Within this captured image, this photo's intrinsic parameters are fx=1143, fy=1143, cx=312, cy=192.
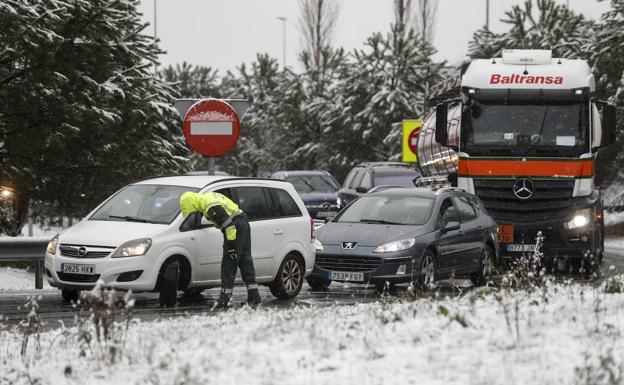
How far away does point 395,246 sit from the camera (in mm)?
15508

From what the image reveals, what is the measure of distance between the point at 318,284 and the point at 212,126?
2.77 metres

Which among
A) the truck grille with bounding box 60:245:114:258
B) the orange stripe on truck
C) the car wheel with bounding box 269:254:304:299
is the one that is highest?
the orange stripe on truck

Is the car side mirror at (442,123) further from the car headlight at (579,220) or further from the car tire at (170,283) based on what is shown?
the car tire at (170,283)

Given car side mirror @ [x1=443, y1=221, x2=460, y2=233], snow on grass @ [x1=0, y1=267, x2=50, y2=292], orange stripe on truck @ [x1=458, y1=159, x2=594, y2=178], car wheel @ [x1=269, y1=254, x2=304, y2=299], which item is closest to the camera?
car wheel @ [x1=269, y1=254, x2=304, y2=299]

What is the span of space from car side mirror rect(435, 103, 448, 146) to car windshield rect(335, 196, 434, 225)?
2090mm

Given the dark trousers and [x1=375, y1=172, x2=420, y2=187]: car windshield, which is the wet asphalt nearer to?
the dark trousers

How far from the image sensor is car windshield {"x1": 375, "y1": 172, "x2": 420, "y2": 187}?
28.4 m

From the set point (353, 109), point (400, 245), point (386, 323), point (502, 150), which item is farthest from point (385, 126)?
point (386, 323)

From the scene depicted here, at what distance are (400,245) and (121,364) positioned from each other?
323 inches

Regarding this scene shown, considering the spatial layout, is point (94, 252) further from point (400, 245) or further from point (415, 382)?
point (415, 382)

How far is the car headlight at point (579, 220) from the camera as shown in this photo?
63.7 ft

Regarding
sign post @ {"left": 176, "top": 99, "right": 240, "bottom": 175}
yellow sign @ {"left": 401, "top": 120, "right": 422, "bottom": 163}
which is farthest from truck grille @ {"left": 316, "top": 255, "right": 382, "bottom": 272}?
yellow sign @ {"left": 401, "top": 120, "right": 422, "bottom": 163}

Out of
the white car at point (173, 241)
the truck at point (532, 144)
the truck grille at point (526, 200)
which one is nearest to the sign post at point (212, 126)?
the white car at point (173, 241)

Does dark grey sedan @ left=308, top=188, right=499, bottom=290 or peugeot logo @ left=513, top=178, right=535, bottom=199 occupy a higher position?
peugeot logo @ left=513, top=178, right=535, bottom=199
